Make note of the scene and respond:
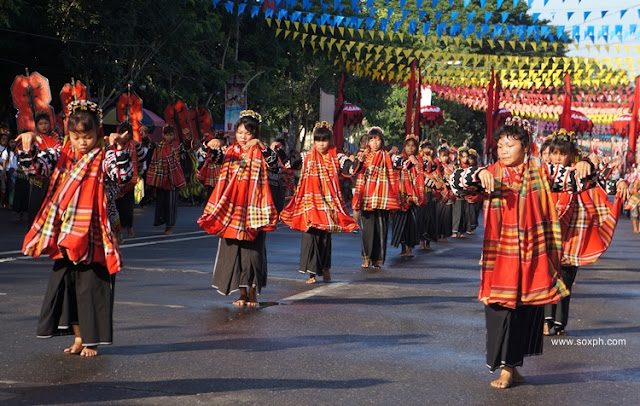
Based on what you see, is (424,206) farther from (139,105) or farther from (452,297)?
(139,105)

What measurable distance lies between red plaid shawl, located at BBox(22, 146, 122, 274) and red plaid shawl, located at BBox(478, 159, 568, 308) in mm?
2264

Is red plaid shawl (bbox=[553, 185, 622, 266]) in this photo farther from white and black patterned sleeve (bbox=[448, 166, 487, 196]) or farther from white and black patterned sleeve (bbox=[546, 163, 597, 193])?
white and black patterned sleeve (bbox=[448, 166, 487, 196])

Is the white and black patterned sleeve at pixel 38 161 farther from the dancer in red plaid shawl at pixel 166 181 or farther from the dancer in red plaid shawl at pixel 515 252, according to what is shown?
the dancer in red plaid shawl at pixel 166 181

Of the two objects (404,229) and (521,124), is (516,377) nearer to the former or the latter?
(521,124)

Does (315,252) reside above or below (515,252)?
below

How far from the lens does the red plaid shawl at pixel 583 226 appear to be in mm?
8453

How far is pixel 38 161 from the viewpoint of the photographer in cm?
655

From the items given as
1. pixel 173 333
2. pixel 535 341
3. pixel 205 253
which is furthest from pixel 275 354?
pixel 205 253

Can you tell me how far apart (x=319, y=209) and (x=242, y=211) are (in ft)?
7.62

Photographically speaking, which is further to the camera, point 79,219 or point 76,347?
point 76,347

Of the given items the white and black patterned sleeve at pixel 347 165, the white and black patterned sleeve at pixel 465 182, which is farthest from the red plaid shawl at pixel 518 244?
the white and black patterned sleeve at pixel 347 165

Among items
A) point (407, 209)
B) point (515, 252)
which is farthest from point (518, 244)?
point (407, 209)

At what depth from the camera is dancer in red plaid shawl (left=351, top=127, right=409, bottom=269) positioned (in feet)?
42.8

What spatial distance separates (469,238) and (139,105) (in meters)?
8.07
